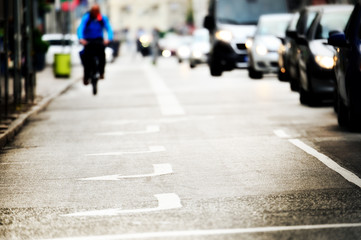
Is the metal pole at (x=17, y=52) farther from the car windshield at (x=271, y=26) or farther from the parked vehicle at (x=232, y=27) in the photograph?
the car windshield at (x=271, y=26)

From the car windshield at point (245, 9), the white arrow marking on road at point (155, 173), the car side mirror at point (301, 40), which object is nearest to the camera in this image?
the white arrow marking on road at point (155, 173)

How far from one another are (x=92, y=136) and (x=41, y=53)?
2523cm

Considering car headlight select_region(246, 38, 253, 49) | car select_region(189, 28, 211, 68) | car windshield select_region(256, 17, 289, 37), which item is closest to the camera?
car windshield select_region(256, 17, 289, 37)

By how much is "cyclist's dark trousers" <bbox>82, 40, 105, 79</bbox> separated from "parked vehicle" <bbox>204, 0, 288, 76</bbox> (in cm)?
658

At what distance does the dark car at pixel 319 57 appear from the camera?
1672 cm

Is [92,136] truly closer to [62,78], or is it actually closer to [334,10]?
[334,10]

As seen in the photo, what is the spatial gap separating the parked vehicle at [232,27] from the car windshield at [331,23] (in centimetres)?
831

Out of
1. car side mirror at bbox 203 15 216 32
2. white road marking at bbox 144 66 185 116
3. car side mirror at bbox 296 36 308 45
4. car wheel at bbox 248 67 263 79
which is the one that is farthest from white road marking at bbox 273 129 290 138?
car wheel at bbox 248 67 263 79

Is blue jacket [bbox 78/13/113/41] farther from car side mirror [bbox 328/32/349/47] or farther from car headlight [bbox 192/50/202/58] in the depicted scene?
car headlight [bbox 192/50/202/58]

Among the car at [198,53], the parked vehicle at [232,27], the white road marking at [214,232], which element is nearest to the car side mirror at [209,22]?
the parked vehicle at [232,27]

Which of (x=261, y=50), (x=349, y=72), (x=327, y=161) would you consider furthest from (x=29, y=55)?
(x=327, y=161)

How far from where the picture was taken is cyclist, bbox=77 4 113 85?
66.2 ft

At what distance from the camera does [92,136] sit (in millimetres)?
13672

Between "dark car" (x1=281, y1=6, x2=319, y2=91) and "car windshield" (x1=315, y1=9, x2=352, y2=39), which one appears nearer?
"car windshield" (x1=315, y1=9, x2=352, y2=39)
